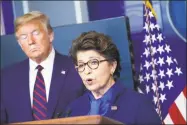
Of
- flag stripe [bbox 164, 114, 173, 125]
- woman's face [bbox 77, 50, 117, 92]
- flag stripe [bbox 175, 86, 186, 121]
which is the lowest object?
flag stripe [bbox 164, 114, 173, 125]

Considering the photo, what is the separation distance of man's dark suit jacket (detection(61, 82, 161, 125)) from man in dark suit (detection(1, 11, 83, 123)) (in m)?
0.75

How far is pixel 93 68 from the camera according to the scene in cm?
262

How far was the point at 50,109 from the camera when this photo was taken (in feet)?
10.6

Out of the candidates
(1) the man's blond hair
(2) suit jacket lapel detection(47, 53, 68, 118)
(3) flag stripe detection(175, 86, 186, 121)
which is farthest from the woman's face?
(3) flag stripe detection(175, 86, 186, 121)

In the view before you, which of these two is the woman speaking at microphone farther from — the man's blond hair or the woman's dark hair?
the man's blond hair

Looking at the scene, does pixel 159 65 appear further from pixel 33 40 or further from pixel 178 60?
pixel 33 40

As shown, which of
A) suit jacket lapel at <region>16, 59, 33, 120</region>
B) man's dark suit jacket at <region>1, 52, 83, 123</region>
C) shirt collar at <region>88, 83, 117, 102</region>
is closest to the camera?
shirt collar at <region>88, 83, 117, 102</region>

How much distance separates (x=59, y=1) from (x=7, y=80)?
0.92 metres

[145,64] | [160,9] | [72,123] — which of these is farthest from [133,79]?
[72,123]

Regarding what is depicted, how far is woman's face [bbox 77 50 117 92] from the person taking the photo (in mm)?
2574

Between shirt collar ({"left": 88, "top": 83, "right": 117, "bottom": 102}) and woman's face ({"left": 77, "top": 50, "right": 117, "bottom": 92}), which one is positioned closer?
shirt collar ({"left": 88, "top": 83, "right": 117, "bottom": 102})

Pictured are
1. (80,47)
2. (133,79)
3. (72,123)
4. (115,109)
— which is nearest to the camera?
(72,123)

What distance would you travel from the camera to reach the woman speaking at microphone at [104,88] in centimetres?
228

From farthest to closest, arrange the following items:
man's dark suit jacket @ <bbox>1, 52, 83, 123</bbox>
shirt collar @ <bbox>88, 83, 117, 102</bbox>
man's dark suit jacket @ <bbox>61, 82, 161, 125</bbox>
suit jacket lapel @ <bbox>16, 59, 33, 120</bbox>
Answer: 1. suit jacket lapel @ <bbox>16, 59, 33, 120</bbox>
2. man's dark suit jacket @ <bbox>1, 52, 83, 123</bbox>
3. shirt collar @ <bbox>88, 83, 117, 102</bbox>
4. man's dark suit jacket @ <bbox>61, 82, 161, 125</bbox>
